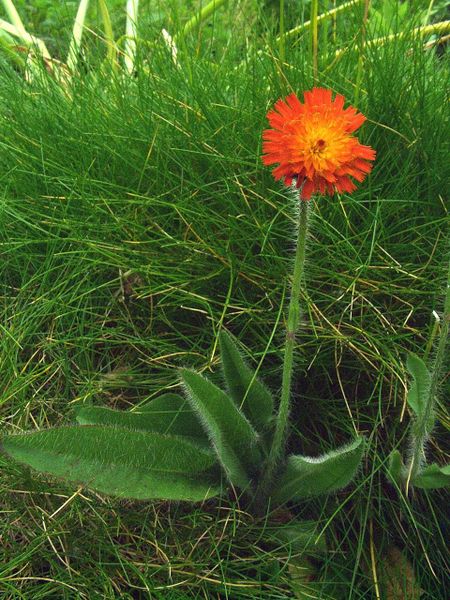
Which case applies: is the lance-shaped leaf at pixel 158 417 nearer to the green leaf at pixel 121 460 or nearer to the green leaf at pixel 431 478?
the green leaf at pixel 121 460

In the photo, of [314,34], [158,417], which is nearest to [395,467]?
[158,417]

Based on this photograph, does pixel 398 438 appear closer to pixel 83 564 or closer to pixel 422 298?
pixel 422 298

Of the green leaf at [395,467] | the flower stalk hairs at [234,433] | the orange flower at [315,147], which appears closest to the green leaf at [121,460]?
the flower stalk hairs at [234,433]

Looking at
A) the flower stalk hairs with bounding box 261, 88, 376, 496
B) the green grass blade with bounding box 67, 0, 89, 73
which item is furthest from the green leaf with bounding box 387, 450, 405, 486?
the green grass blade with bounding box 67, 0, 89, 73

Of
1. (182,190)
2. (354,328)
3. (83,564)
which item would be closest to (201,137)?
(182,190)

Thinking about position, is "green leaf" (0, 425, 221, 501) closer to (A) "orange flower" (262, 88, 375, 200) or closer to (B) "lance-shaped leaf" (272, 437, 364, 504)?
(B) "lance-shaped leaf" (272, 437, 364, 504)

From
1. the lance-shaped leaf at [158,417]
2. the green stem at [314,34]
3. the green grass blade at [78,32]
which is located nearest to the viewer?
the lance-shaped leaf at [158,417]

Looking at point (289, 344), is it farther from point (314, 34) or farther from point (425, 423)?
point (314, 34)
